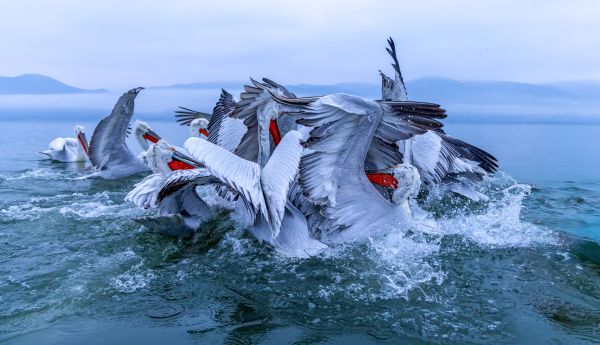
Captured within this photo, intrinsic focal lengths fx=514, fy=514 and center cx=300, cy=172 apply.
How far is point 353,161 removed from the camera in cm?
403

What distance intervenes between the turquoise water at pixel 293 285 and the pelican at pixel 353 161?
20 cm

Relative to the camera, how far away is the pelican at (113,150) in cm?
776

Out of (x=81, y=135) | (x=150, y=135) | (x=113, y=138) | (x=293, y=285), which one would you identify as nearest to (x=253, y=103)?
(x=293, y=285)

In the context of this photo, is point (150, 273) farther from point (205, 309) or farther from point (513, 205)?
point (513, 205)

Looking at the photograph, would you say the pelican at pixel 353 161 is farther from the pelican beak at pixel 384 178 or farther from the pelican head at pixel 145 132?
the pelican head at pixel 145 132

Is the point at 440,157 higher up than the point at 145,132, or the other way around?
the point at 145,132

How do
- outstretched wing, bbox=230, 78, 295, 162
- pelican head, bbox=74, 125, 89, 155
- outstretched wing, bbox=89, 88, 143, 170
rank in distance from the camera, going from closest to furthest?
outstretched wing, bbox=230, 78, 295, 162
outstretched wing, bbox=89, 88, 143, 170
pelican head, bbox=74, 125, 89, 155

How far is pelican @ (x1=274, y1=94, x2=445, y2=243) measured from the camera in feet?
12.4

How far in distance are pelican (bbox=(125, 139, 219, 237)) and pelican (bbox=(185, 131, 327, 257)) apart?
290 millimetres

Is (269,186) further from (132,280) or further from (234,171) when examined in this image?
(132,280)

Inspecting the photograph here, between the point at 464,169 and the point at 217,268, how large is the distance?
3.40 metres

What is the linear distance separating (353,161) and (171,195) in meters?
1.58

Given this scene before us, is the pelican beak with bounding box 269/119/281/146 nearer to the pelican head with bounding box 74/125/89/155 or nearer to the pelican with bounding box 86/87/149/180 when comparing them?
the pelican with bounding box 86/87/149/180

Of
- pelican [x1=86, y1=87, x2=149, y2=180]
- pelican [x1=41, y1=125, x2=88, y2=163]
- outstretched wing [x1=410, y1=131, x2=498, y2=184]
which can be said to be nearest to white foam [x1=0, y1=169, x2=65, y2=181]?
pelican [x1=86, y1=87, x2=149, y2=180]
